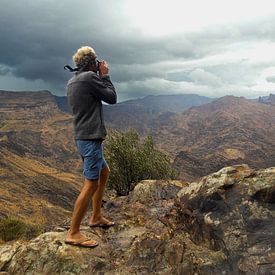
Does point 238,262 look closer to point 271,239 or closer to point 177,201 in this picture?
point 271,239

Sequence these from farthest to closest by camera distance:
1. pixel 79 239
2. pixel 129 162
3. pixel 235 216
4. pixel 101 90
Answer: pixel 129 162 < pixel 235 216 < pixel 79 239 < pixel 101 90

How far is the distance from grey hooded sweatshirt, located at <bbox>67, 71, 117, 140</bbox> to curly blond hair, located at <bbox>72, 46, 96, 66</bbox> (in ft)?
1.10

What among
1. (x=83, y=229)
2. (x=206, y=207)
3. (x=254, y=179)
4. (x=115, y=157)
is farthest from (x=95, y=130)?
(x=115, y=157)

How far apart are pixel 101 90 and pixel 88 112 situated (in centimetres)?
64

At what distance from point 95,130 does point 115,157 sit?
123ft

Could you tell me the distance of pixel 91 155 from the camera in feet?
34.0

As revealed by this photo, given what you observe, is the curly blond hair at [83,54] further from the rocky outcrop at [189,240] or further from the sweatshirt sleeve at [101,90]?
the rocky outcrop at [189,240]

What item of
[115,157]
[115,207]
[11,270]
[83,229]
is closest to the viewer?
[11,270]

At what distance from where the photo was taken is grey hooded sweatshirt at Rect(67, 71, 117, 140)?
33.0 feet

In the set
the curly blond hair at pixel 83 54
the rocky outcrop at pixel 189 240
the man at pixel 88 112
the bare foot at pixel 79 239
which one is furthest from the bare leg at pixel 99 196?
the curly blond hair at pixel 83 54

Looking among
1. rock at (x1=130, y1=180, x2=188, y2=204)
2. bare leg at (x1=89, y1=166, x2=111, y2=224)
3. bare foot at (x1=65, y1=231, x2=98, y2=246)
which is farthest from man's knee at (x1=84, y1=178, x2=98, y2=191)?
rock at (x1=130, y1=180, x2=188, y2=204)

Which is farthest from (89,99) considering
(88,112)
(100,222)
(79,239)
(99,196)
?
(100,222)

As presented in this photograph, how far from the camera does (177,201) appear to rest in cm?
1327

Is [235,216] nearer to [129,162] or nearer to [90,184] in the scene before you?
[90,184]
